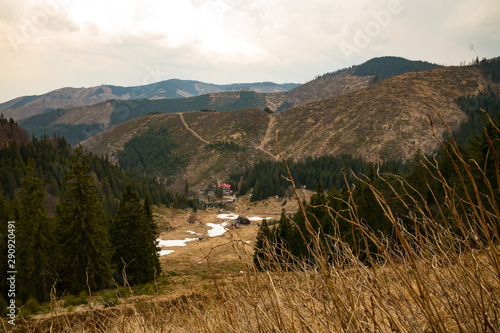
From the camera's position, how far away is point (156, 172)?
520 ft

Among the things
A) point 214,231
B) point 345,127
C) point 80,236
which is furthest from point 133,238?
point 345,127

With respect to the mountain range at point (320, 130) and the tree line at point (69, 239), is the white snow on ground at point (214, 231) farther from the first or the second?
the mountain range at point (320, 130)

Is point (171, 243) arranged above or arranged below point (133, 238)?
below

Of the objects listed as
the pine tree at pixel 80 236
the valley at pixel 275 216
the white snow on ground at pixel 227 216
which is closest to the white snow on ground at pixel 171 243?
the valley at pixel 275 216

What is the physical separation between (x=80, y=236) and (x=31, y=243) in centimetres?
291

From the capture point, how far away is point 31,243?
19188 millimetres

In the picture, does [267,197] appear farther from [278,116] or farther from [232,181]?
[278,116]

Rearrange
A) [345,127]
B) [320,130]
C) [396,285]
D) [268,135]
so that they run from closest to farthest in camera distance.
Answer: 1. [396,285]
2. [345,127]
3. [320,130]
4. [268,135]

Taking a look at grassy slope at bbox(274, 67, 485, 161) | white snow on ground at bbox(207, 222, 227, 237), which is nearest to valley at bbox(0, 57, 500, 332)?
grassy slope at bbox(274, 67, 485, 161)

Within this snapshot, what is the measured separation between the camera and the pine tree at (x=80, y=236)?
20.7 meters

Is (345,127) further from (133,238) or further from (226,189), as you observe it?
(133,238)

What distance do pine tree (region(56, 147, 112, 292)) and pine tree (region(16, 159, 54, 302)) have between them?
56.5 inches

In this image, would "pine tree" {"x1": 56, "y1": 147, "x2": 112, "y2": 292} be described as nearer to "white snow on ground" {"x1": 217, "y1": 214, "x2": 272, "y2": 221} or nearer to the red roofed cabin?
"white snow on ground" {"x1": 217, "y1": 214, "x2": 272, "y2": 221}

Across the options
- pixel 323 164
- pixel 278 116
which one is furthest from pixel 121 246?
pixel 278 116
